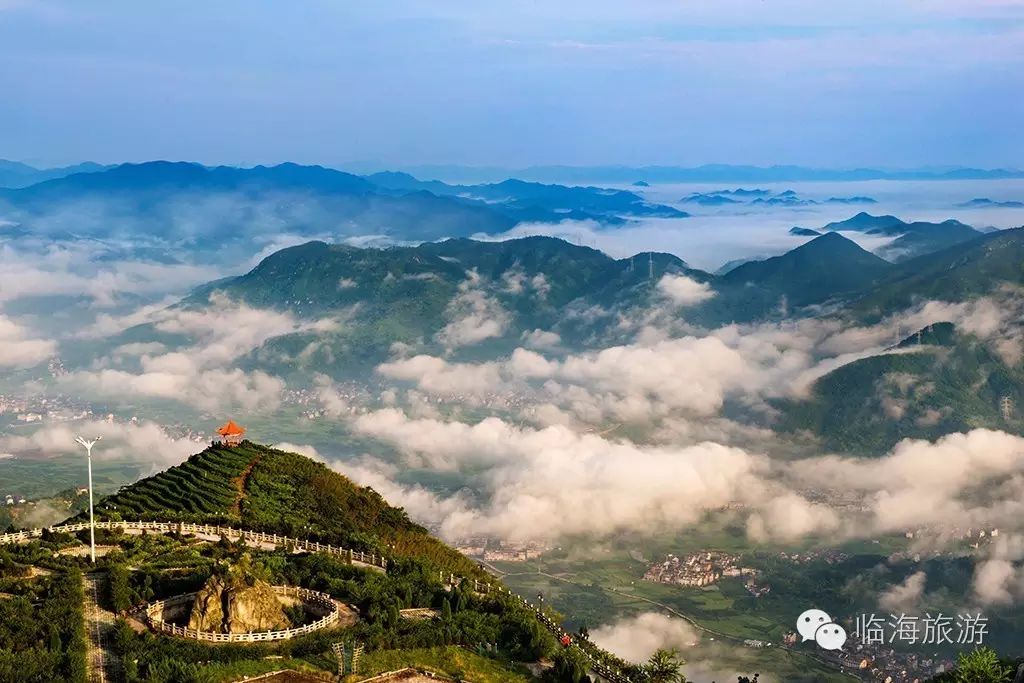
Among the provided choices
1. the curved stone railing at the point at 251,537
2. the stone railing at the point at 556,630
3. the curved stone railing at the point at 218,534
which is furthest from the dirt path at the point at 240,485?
the stone railing at the point at 556,630

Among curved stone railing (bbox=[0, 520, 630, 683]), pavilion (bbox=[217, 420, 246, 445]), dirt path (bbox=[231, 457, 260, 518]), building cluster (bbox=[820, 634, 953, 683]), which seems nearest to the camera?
curved stone railing (bbox=[0, 520, 630, 683])

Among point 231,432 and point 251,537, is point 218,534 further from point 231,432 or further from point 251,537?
point 231,432

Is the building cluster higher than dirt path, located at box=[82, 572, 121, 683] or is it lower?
lower

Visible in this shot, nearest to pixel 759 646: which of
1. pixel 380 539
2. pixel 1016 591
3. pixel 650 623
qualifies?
pixel 650 623

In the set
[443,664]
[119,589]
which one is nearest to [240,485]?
[119,589]

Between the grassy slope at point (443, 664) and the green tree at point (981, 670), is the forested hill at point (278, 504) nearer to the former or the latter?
the grassy slope at point (443, 664)

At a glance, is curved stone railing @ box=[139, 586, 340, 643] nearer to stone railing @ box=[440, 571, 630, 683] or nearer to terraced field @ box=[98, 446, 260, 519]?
A: stone railing @ box=[440, 571, 630, 683]

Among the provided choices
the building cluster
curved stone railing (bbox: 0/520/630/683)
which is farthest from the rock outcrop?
the building cluster
